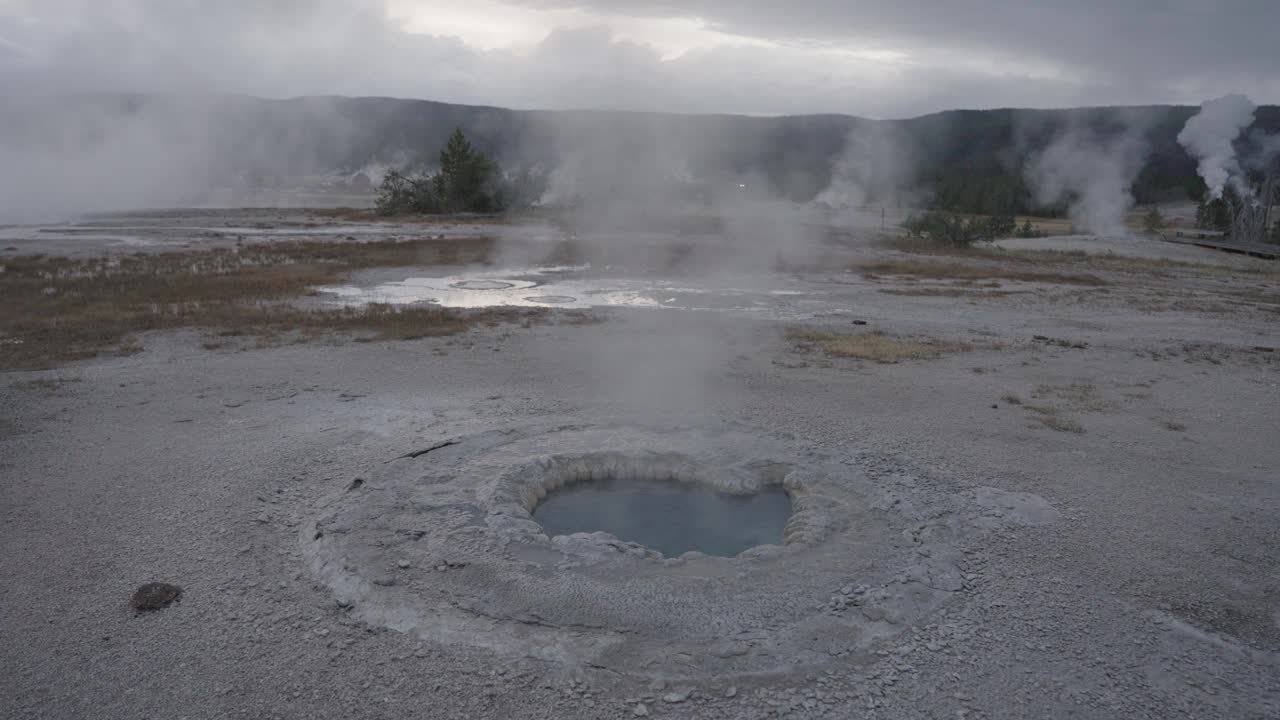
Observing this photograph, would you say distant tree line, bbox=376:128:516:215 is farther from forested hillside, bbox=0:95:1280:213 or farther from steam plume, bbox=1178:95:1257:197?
steam plume, bbox=1178:95:1257:197

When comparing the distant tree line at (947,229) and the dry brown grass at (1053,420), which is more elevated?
the distant tree line at (947,229)

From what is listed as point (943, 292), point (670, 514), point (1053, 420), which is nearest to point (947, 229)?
point (943, 292)

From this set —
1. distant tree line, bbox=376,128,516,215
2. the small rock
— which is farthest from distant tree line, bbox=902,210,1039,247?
the small rock

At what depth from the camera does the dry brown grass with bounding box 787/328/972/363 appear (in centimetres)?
1234

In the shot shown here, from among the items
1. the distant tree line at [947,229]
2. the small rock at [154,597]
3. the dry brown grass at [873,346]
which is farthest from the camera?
the distant tree line at [947,229]

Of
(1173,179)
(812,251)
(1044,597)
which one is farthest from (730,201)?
(1173,179)

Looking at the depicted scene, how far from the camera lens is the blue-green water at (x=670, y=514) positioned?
5.96 m

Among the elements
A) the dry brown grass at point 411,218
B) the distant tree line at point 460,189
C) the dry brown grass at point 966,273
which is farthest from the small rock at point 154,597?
the distant tree line at point 460,189

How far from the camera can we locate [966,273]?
25.4 m

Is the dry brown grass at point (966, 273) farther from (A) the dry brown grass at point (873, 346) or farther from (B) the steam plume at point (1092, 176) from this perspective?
(B) the steam plume at point (1092, 176)

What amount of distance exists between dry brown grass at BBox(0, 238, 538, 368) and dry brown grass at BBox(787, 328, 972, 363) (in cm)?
538

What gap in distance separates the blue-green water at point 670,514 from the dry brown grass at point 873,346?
6055 mm

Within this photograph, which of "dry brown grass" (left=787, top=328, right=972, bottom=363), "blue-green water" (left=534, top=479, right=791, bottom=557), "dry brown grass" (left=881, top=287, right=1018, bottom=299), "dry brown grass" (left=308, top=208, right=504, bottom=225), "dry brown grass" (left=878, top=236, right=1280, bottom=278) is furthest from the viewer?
"dry brown grass" (left=308, top=208, right=504, bottom=225)

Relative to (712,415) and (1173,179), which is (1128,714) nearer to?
(712,415)
